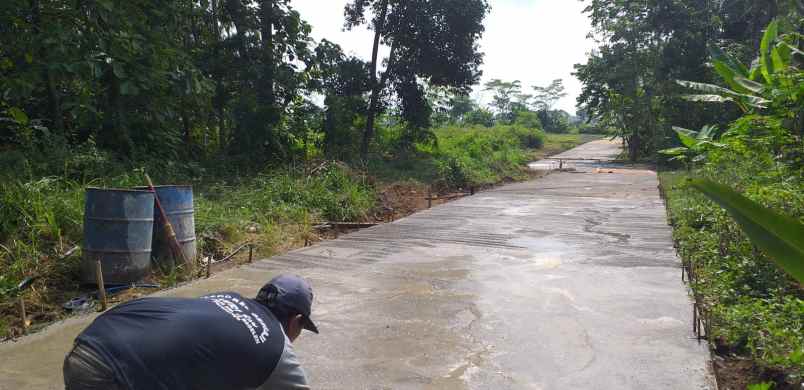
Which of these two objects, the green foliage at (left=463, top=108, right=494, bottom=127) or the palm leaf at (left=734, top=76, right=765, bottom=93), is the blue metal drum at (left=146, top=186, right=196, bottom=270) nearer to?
the palm leaf at (left=734, top=76, right=765, bottom=93)

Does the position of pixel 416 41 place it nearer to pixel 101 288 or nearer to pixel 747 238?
pixel 101 288

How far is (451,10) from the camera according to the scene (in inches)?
658

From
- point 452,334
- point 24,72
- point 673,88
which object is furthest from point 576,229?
point 673,88

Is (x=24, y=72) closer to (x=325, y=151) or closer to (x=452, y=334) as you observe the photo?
(x=452, y=334)

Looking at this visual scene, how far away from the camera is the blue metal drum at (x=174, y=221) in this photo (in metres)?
6.44

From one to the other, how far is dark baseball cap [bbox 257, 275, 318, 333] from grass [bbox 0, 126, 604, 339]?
3477mm

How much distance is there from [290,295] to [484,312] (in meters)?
3.31

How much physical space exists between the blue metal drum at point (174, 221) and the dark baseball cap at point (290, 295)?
14.1 ft

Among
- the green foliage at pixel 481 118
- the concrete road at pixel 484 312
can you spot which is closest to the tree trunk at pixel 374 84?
the concrete road at pixel 484 312

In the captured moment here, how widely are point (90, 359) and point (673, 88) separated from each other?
25.5 meters

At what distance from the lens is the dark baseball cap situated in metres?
2.51

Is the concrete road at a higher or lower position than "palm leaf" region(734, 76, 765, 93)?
lower

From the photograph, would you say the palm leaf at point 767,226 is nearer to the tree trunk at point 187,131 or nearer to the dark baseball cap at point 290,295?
the dark baseball cap at point 290,295

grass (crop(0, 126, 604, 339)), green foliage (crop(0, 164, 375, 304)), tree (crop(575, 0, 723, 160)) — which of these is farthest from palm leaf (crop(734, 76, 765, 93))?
tree (crop(575, 0, 723, 160))
